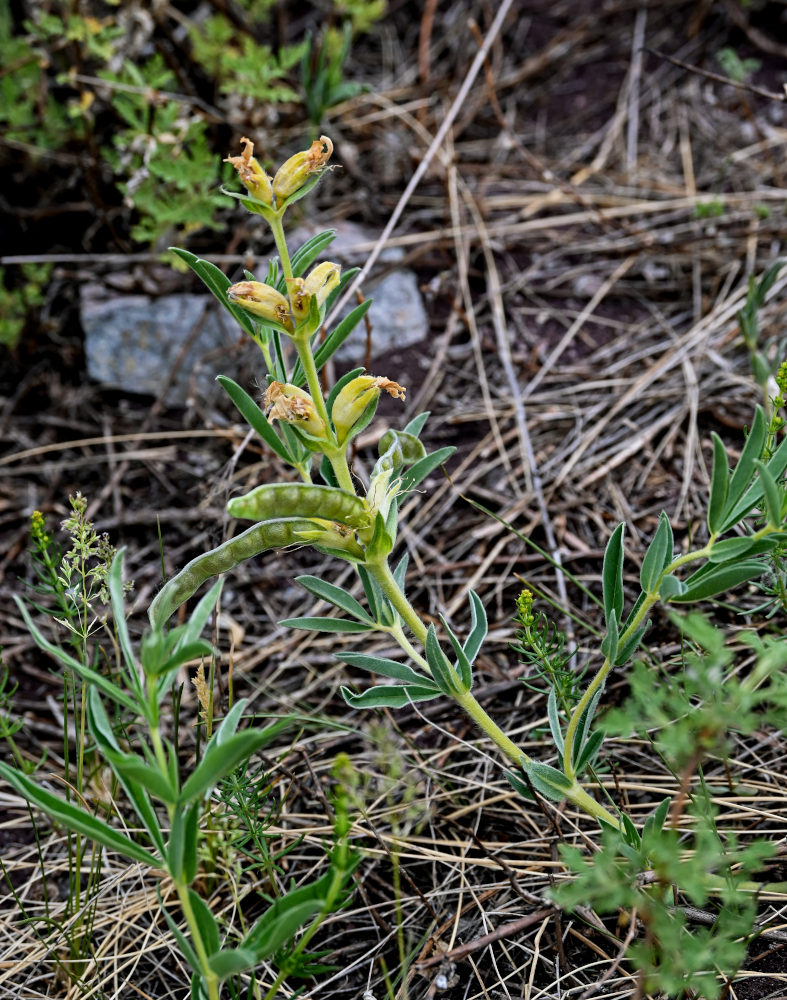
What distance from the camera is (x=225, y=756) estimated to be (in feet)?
4.03

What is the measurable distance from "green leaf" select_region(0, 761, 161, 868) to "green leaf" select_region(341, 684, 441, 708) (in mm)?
499

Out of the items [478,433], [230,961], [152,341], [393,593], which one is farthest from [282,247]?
[152,341]

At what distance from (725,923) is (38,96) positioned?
12.2 feet

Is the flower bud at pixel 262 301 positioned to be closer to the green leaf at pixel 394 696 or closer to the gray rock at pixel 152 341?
the green leaf at pixel 394 696

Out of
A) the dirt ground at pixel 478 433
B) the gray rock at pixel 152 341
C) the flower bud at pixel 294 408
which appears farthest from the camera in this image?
the gray rock at pixel 152 341

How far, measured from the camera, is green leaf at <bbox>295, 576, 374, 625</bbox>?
1761 mm

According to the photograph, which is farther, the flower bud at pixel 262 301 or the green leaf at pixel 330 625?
the green leaf at pixel 330 625

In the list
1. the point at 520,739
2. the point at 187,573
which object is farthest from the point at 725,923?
the point at 187,573

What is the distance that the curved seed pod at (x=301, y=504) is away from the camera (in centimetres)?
143

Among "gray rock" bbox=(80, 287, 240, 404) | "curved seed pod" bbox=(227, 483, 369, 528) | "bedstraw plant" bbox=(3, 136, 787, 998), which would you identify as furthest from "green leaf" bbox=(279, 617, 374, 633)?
"gray rock" bbox=(80, 287, 240, 404)

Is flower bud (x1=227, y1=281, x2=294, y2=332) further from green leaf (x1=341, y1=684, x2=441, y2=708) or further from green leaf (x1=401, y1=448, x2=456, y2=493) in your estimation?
green leaf (x1=341, y1=684, x2=441, y2=708)

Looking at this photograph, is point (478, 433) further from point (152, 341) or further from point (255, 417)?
point (255, 417)

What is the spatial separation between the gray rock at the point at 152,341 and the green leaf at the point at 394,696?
6.42 feet

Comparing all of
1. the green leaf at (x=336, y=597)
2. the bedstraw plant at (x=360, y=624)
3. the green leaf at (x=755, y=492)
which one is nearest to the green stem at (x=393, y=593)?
the bedstraw plant at (x=360, y=624)
